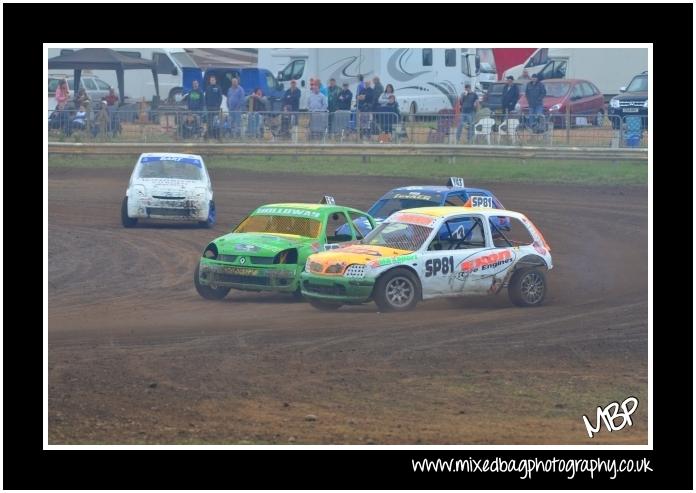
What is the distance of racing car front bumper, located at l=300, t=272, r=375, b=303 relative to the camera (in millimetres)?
14820

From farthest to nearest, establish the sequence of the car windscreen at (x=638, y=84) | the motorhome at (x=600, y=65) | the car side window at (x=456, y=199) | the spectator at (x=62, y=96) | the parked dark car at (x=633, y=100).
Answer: the motorhome at (x=600, y=65) < the car windscreen at (x=638, y=84) < the parked dark car at (x=633, y=100) < the spectator at (x=62, y=96) < the car side window at (x=456, y=199)

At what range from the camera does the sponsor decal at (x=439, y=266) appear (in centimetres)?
1513

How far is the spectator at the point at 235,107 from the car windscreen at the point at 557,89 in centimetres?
990

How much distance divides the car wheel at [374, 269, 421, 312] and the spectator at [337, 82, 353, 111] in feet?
47.8

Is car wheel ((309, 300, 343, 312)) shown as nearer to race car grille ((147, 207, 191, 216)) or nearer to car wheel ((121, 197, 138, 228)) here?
race car grille ((147, 207, 191, 216))

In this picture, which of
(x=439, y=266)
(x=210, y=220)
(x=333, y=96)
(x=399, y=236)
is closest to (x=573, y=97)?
(x=333, y=96)

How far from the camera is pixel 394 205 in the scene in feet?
Result: 61.8

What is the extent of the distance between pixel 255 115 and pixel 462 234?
1460 centimetres

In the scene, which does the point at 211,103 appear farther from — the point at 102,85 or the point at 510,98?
the point at 102,85

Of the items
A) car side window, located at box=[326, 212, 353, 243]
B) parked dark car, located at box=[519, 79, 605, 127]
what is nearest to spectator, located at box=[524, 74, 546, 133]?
parked dark car, located at box=[519, 79, 605, 127]

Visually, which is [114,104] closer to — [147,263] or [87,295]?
[147,263]

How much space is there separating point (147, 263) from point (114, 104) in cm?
1528

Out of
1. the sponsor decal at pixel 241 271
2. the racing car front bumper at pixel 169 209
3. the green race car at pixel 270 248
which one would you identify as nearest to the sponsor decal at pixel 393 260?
the green race car at pixel 270 248

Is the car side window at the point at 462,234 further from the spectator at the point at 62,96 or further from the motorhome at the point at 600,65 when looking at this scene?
the motorhome at the point at 600,65
